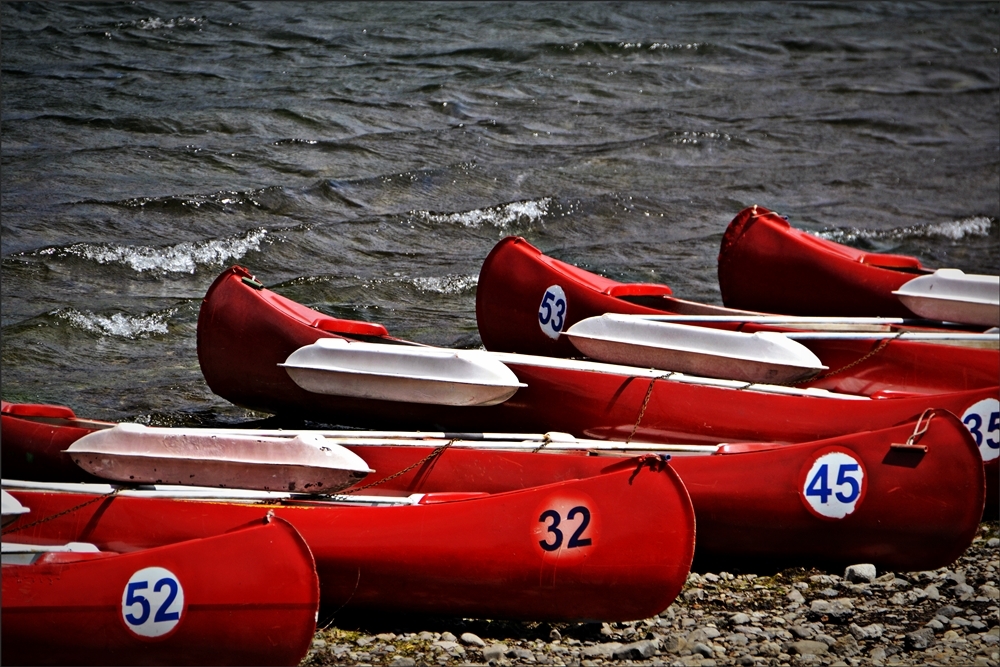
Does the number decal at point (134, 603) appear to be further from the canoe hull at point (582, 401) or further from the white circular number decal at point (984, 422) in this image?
the white circular number decal at point (984, 422)

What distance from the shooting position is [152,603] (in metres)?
3.71

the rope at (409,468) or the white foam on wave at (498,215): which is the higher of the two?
the white foam on wave at (498,215)

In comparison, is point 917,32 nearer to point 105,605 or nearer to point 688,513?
point 688,513

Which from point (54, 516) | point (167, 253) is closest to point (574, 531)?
point (54, 516)

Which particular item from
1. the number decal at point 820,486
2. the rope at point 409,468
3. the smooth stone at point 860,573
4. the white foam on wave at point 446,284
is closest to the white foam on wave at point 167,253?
the white foam on wave at point 446,284

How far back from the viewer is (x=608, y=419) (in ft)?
17.7

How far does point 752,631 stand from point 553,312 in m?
2.63

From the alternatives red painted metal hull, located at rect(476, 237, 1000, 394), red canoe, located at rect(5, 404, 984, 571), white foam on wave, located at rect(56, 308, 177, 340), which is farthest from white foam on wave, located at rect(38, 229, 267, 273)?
red canoe, located at rect(5, 404, 984, 571)

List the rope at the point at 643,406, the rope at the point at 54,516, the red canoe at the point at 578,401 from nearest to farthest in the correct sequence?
the rope at the point at 54,516, the red canoe at the point at 578,401, the rope at the point at 643,406

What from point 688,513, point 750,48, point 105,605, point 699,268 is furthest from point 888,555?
point 750,48

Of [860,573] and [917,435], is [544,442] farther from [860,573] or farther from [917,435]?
[917,435]

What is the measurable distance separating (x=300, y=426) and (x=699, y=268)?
4255 millimetres

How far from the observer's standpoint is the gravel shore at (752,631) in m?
3.97

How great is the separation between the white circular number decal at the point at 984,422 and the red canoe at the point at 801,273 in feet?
5.04
